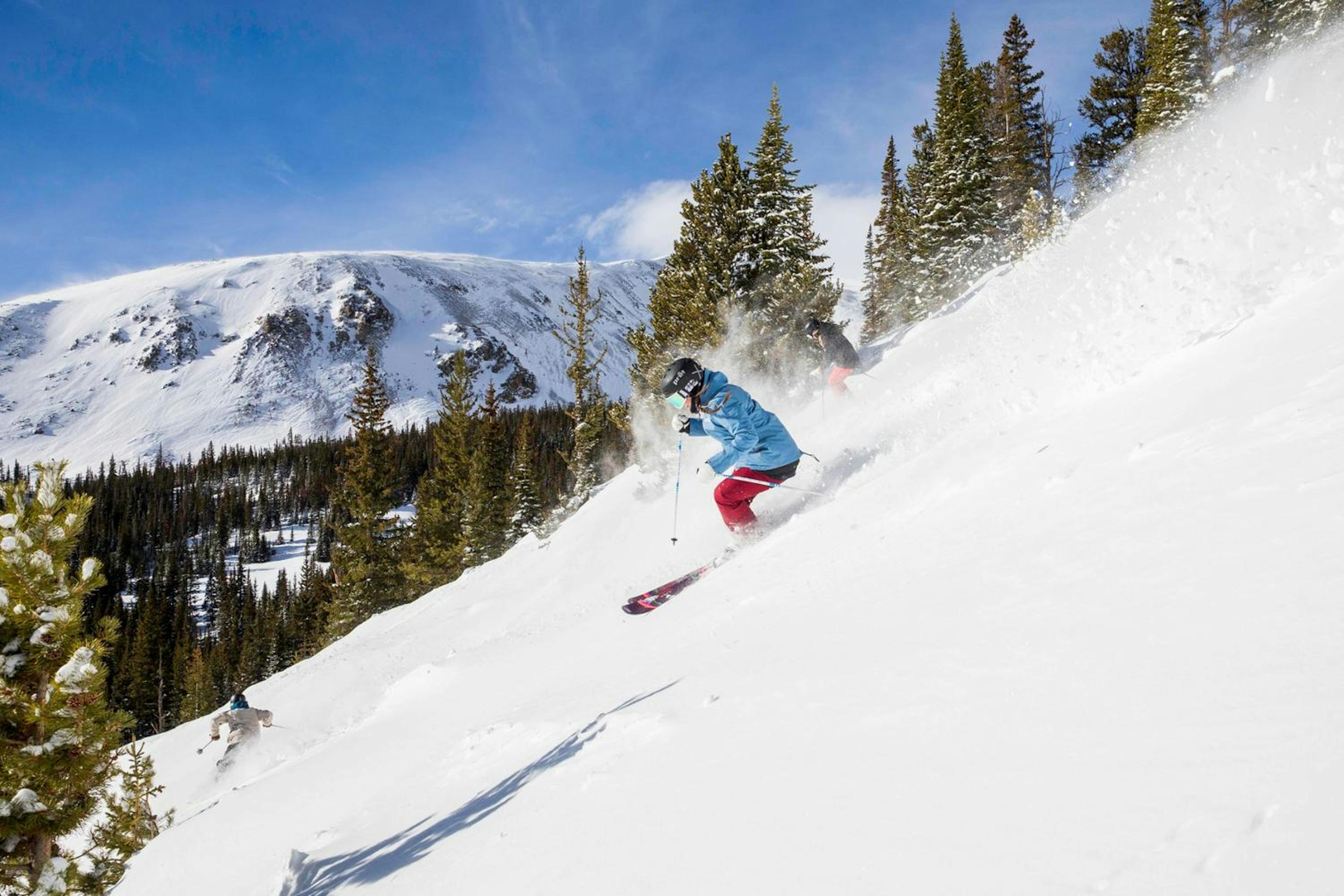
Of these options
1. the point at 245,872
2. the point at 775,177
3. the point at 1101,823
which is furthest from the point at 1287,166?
the point at 775,177

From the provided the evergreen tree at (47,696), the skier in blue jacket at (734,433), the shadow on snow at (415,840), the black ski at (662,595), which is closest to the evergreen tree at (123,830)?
the evergreen tree at (47,696)

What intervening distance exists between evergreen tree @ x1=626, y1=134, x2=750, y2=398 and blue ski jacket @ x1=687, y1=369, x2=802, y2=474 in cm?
→ 1229

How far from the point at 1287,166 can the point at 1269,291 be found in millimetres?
2018

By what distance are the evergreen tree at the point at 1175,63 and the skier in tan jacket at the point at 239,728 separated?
38430 millimetres

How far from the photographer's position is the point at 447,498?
45.5 meters

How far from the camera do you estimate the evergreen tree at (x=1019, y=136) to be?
37.1 m

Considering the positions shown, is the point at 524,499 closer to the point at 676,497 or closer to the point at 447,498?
the point at 447,498

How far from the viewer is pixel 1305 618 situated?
1816 mm

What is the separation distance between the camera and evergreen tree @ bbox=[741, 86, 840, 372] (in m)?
20.5

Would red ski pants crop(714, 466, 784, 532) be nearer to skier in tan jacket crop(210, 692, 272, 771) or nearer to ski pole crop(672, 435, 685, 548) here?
ski pole crop(672, 435, 685, 548)

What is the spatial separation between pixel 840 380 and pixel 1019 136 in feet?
103

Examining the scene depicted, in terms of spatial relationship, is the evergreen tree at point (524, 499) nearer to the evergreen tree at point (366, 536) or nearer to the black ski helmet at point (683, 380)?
the evergreen tree at point (366, 536)

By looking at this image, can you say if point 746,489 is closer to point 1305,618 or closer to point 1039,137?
point 1305,618

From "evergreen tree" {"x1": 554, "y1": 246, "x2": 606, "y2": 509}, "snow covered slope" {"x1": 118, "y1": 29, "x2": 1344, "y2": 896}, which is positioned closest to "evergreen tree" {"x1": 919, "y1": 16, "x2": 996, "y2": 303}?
"evergreen tree" {"x1": 554, "y1": 246, "x2": 606, "y2": 509}
